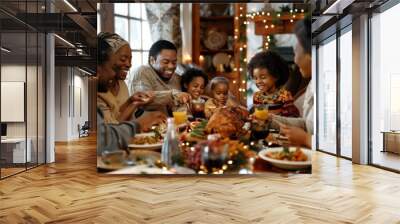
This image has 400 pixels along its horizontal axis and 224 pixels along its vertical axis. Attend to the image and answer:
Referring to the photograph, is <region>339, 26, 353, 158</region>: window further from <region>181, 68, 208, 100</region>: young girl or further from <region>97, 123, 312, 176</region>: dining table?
<region>181, 68, 208, 100</region>: young girl

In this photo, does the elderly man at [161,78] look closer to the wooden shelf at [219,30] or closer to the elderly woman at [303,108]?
the wooden shelf at [219,30]

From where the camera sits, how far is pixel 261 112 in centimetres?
537

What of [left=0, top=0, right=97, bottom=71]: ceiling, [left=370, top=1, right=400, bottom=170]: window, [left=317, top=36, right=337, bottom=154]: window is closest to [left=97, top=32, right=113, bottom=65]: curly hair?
[left=0, top=0, right=97, bottom=71]: ceiling

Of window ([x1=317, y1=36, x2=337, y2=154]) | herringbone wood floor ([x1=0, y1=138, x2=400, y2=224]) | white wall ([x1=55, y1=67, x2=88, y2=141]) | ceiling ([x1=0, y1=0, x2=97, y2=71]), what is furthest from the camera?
white wall ([x1=55, y1=67, x2=88, y2=141])

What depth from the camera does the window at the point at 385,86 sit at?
6871 millimetres

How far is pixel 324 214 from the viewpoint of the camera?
4008 millimetres

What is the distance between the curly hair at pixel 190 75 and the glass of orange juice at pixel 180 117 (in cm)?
32

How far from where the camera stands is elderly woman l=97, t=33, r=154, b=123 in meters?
5.42

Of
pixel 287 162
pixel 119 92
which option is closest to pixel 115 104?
pixel 119 92

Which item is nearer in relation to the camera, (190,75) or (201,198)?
(201,198)

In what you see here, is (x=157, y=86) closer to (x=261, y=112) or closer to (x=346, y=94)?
(x=261, y=112)

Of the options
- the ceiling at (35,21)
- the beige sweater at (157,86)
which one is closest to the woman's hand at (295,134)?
the beige sweater at (157,86)

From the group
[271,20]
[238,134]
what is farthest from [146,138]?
[271,20]

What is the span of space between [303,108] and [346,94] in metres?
3.89
